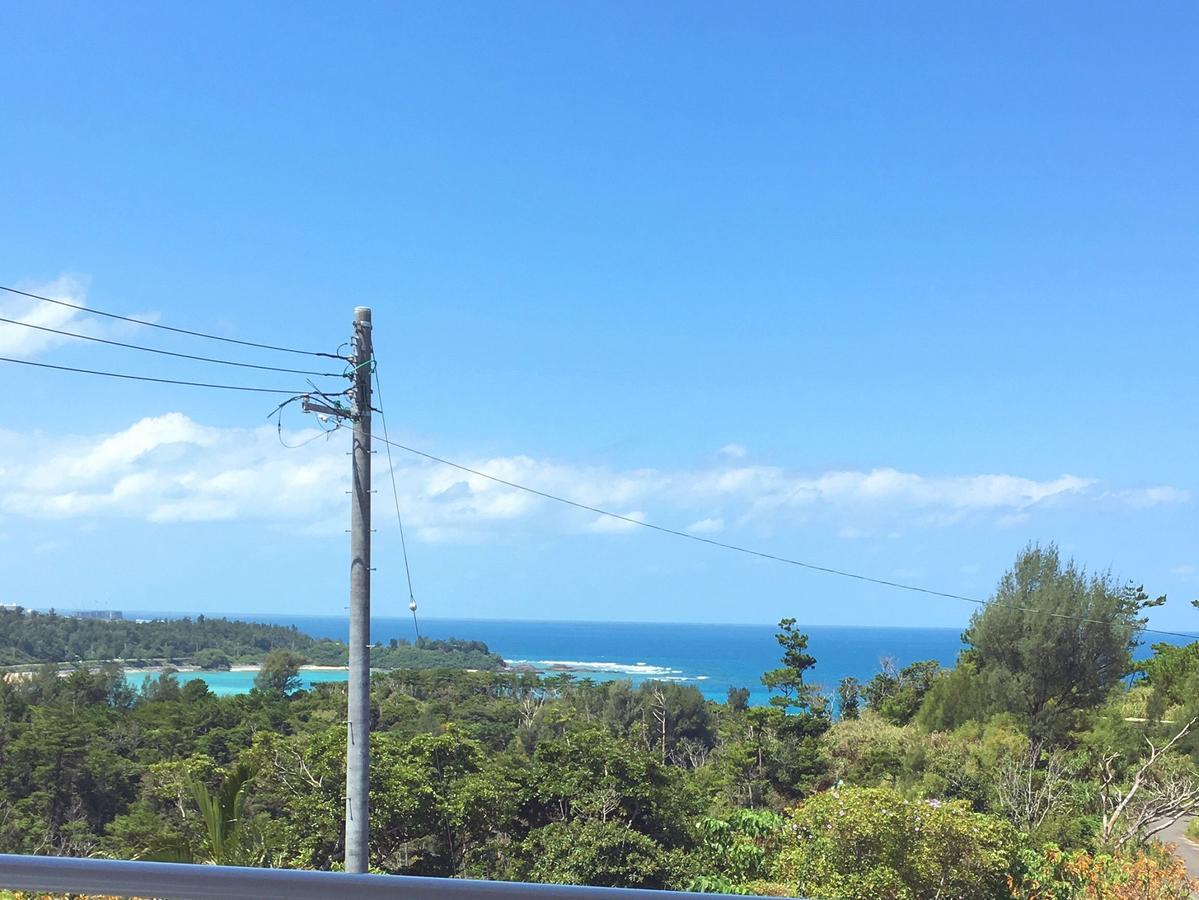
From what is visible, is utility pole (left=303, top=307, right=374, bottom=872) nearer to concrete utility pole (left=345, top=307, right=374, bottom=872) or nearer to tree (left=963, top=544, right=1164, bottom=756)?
concrete utility pole (left=345, top=307, right=374, bottom=872)

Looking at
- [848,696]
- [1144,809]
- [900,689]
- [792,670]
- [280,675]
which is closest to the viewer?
[1144,809]

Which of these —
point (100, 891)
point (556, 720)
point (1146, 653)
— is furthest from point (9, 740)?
point (1146, 653)

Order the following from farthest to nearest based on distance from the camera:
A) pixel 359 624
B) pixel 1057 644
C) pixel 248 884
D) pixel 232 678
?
pixel 232 678 → pixel 1057 644 → pixel 359 624 → pixel 248 884

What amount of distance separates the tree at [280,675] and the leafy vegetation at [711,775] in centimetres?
37

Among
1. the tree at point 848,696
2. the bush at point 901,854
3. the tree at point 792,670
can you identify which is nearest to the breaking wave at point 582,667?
the tree at point 848,696

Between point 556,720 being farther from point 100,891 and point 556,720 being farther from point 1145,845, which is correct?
point 100,891

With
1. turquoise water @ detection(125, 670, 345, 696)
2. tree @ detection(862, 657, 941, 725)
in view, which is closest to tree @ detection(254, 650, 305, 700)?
turquoise water @ detection(125, 670, 345, 696)

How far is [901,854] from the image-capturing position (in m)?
8.52

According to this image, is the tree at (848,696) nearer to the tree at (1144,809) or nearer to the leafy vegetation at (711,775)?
the leafy vegetation at (711,775)

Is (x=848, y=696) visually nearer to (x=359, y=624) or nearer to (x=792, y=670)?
(x=792, y=670)

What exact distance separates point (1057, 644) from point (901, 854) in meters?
10.9

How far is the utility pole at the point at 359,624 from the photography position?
Answer: 7.84 metres

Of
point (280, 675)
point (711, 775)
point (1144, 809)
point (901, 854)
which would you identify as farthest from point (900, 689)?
point (280, 675)

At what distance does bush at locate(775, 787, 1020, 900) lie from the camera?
8438 millimetres
